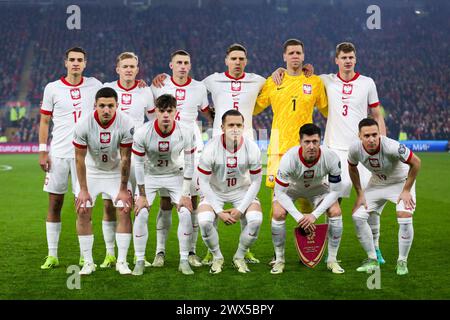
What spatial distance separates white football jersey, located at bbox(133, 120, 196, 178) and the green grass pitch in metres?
0.97

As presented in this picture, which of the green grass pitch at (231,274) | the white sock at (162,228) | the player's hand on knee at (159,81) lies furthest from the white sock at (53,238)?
the player's hand on knee at (159,81)

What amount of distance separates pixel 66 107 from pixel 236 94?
1790 mm

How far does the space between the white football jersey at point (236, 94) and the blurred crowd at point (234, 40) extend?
2556 cm

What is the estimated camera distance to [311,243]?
618 centimetres

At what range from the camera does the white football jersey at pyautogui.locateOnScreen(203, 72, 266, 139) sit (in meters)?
7.09

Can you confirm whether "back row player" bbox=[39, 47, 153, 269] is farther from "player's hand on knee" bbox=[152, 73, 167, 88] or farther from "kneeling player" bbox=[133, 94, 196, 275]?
"kneeling player" bbox=[133, 94, 196, 275]

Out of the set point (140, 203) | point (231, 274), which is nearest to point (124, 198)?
point (140, 203)

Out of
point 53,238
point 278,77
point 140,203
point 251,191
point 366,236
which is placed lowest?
point 53,238

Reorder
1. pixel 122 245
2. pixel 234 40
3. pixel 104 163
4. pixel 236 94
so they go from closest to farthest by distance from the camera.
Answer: pixel 122 245 < pixel 104 163 < pixel 236 94 < pixel 234 40

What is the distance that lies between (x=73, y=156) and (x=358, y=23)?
3512 cm

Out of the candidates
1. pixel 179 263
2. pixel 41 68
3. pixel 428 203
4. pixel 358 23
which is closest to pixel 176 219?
pixel 179 263

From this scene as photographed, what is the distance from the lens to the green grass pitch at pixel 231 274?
525 cm

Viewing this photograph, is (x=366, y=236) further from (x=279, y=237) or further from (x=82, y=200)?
(x=82, y=200)

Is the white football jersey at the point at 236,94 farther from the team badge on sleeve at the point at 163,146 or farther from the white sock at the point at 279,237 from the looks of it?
the white sock at the point at 279,237
